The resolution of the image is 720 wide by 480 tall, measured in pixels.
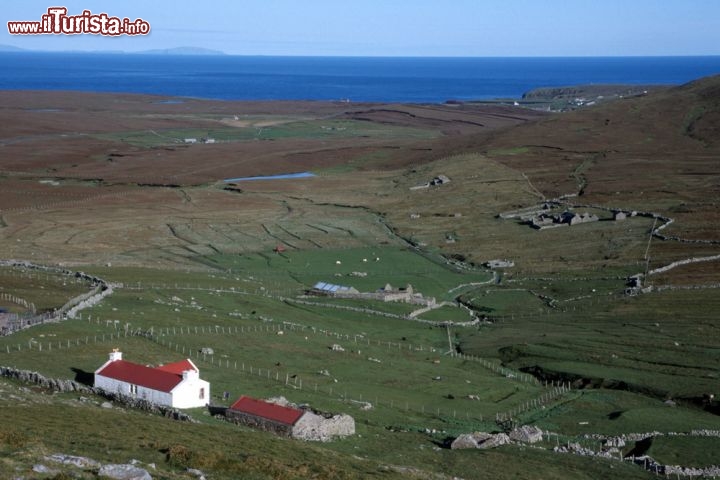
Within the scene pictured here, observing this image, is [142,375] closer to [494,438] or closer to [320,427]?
[320,427]

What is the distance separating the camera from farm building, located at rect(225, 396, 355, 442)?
41312 mm

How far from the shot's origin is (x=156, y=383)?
43.8 m

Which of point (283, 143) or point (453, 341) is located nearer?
point (453, 341)

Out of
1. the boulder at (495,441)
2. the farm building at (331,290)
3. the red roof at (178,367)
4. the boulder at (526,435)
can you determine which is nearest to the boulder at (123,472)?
the red roof at (178,367)

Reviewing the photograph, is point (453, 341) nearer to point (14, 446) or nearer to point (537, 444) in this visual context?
point (537, 444)

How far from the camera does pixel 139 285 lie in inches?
2906

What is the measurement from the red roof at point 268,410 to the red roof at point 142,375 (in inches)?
106

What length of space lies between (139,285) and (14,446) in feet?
149

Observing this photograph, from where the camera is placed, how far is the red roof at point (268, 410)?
1641 inches

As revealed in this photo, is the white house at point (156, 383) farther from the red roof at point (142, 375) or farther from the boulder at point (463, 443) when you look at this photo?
the boulder at point (463, 443)

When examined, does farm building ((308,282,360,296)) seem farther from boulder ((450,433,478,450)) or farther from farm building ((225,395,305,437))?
boulder ((450,433,478,450))

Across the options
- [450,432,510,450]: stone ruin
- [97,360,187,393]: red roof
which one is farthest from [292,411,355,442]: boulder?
[97,360,187,393]: red roof

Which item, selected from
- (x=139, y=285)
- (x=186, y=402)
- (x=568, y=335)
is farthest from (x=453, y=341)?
(x=186, y=402)

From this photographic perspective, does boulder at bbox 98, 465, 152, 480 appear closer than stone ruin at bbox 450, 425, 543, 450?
Yes
